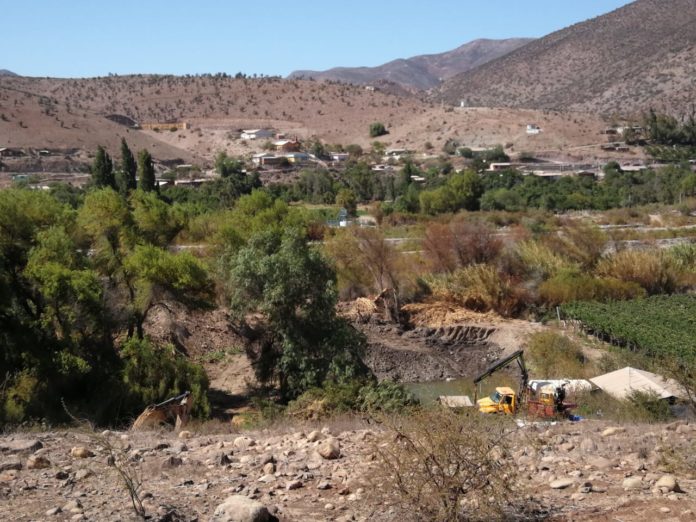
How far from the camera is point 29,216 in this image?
64.8 ft

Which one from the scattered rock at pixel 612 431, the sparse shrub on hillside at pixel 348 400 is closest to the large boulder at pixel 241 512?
the scattered rock at pixel 612 431

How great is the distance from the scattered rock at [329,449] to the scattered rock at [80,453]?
294cm

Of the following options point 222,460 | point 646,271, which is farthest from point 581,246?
point 222,460

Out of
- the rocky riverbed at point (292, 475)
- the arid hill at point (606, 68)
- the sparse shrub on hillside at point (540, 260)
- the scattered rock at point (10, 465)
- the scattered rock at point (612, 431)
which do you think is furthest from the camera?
the arid hill at point (606, 68)

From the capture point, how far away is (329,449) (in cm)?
974

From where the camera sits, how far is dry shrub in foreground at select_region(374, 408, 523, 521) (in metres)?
7.16

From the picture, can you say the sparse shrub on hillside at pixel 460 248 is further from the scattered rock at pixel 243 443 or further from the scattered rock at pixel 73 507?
the scattered rock at pixel 73 507

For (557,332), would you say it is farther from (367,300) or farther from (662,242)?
(662,242)

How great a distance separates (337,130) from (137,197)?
249 ft

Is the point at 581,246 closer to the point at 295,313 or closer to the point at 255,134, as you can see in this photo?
the point at 295,313

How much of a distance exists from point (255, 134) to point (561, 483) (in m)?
90.1

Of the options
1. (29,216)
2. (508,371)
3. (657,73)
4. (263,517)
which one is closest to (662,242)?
(508,371)

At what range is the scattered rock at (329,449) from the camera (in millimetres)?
→ 9703

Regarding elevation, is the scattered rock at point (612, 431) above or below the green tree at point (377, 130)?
below
